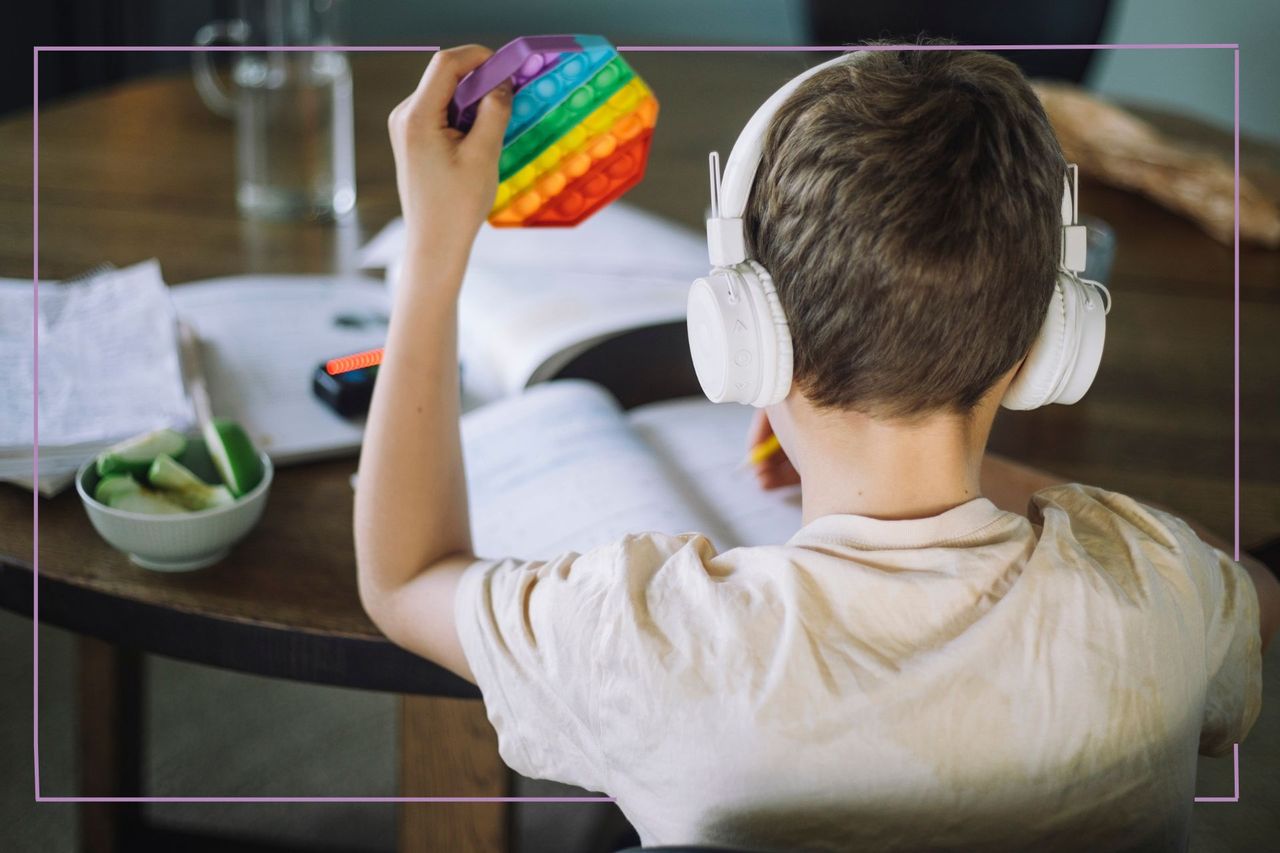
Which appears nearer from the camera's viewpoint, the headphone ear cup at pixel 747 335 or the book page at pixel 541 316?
the headphone ear cup at pixel 747 335

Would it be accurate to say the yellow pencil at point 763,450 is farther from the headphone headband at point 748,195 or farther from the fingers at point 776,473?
the headphone headband at point 748,195

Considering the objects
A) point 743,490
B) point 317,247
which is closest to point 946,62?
point 743,490

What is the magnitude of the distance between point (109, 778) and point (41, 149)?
0.72 metres

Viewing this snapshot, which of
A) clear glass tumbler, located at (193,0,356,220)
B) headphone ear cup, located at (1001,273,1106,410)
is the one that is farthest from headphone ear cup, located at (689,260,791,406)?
clear glass tumbler, located at (193,0,356,220)

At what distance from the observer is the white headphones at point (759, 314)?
1.94 feet

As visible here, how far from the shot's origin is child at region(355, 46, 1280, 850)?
0.55 m

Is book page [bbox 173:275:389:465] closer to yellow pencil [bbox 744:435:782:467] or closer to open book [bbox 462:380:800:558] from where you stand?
open book [bbox 462:380:800:558]

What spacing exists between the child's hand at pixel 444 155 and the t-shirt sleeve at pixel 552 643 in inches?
8.0

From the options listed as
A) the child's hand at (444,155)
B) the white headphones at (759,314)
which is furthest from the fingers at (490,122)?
the white headphones at (759,314)

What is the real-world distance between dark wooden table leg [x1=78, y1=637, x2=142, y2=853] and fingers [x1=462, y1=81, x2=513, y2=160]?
75 cm

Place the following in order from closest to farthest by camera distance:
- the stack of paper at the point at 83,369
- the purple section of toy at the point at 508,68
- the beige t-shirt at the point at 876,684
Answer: the beige t-shirt at the point at 876,684 < the purple section of toy at the point at 508,68 < the stack of paper at the point at 83,369

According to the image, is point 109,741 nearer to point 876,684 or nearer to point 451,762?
point 451,762

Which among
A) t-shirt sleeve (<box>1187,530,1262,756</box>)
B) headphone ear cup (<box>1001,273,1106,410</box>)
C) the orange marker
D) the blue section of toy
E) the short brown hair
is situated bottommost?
t-shirt sleeve (<box>1187,530,1262,756</box>)

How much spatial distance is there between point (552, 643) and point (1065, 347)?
280 mm
